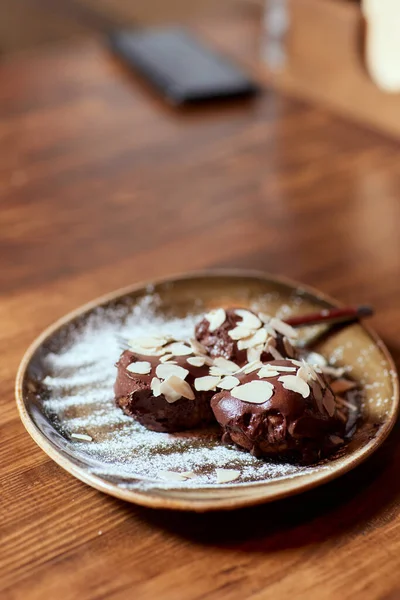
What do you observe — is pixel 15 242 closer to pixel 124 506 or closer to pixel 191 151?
pixel 191 151

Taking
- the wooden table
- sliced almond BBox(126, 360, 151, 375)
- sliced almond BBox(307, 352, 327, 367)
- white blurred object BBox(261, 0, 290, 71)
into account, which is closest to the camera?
the wooden table

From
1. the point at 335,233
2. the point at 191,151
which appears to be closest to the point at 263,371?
the point at 335,233

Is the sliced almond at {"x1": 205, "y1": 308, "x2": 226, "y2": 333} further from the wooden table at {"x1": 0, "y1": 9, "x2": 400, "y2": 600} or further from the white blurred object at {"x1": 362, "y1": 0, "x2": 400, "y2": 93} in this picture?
the white blurred object at {"x1": 362, "y1": 0, "x2": 400, "y2": 93}

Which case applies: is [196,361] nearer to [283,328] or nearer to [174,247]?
[283,328]

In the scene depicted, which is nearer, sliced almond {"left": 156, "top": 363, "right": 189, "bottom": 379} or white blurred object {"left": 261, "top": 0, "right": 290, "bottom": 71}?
sliced almond {"left": 156, "top": 363, "right": 189, "bottom": 379}

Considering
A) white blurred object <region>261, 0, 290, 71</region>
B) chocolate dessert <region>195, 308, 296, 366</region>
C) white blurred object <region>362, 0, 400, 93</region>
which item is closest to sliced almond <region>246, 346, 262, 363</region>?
chocolate dessert <region>195, 308, 296, 366</region>

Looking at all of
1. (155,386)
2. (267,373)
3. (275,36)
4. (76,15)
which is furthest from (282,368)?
(76,15)
